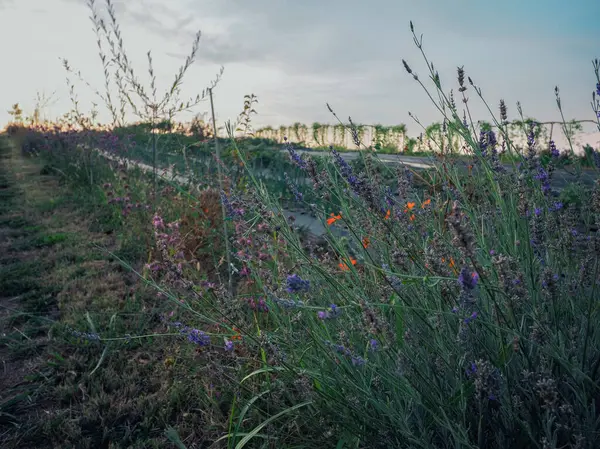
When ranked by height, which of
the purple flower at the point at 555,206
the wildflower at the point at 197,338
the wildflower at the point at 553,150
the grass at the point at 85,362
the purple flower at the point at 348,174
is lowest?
the grass at the point at 85,362

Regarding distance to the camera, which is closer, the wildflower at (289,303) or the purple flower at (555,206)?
the wildflower at (289,303)

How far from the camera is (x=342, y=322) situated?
2100 mm

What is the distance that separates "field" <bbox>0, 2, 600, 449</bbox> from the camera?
1.40 meters

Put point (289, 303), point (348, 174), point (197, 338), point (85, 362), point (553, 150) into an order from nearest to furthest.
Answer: point (289, 303) < point (348, 174) < point (197, 338) < point (553, 150) < point (85, 362)

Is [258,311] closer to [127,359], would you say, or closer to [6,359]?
[127,359]

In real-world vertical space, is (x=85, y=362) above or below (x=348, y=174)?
below

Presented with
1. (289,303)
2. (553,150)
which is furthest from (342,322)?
(553,150)

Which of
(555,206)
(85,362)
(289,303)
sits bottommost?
(85,362)

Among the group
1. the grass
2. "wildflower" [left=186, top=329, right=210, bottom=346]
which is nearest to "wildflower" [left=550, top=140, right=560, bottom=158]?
"wildflower" [left=186, top=329, right=210, bottom=346]

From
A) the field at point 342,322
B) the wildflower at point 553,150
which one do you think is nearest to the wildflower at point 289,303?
the field at point 342,322

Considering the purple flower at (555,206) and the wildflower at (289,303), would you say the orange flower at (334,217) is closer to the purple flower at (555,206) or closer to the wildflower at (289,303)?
the wildflower at (289,303)

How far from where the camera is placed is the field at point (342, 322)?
1.40 m

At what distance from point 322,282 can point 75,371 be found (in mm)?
1767

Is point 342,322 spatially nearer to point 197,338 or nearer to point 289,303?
point 197,338
